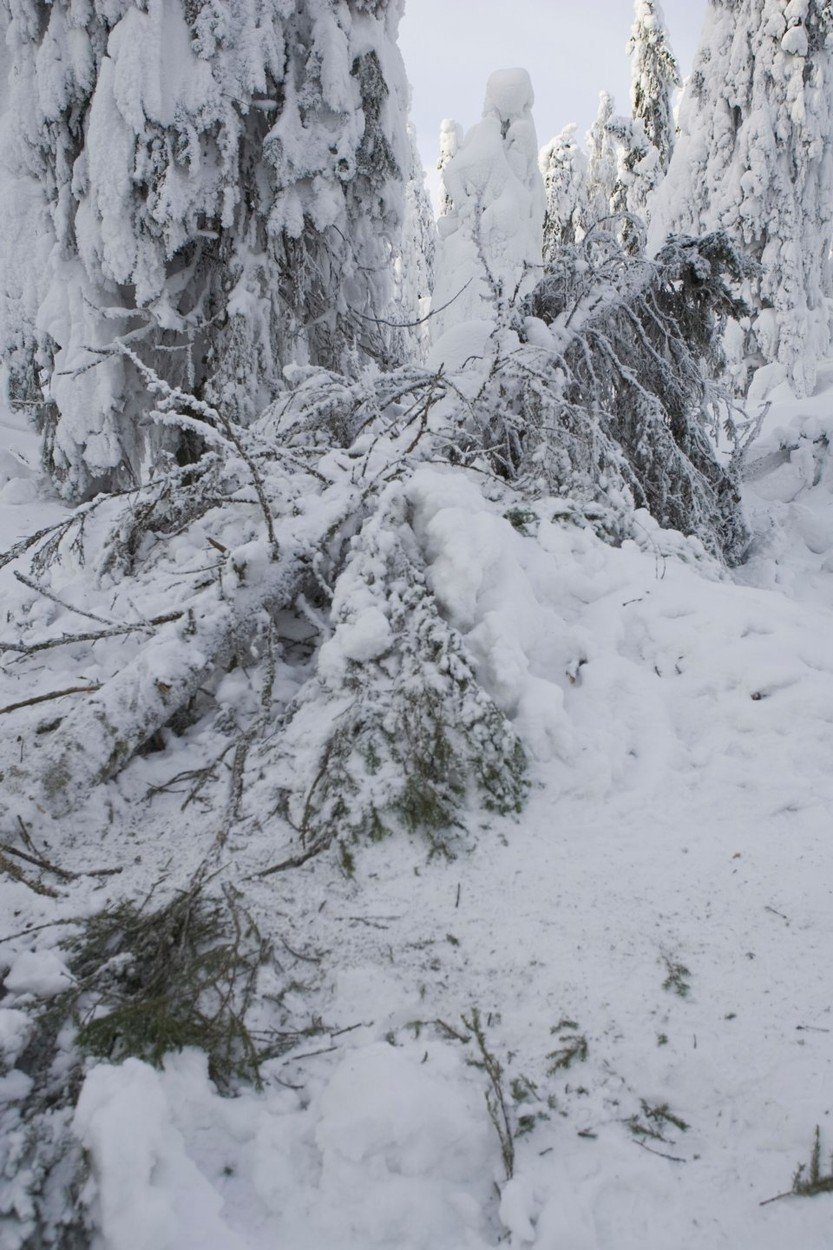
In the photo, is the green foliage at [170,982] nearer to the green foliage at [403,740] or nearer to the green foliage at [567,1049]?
the green foliage at [403,740]

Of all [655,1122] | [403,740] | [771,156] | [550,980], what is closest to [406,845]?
[403,740]

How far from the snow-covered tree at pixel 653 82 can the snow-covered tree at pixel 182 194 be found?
18473 mm

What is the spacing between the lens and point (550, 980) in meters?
1.41

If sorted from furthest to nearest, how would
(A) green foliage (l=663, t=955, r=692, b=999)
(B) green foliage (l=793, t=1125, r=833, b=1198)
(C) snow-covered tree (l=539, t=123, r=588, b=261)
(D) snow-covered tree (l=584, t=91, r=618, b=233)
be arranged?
(D) snow-covered tree (l=584, t=91, r=618, b=233) < (C) snow-covered tree (l=539, t=123, r=588, b=261) < (A) green foliage (l=663, t=955, r=692, b=999) < (B) green foliage (l=793, t=1125, r=833, b=1198)

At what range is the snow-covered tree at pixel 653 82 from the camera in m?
19.0

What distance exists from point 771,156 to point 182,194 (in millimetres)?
14120

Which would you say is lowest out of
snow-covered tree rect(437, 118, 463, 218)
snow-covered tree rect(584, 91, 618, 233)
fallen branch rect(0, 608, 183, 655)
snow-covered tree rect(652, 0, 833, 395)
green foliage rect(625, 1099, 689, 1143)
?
green foliage rect(625, 1099, 689, 1143)

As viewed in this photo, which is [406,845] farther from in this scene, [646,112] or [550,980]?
[646,112]

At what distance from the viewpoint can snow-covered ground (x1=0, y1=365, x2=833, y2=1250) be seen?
3.23 ft

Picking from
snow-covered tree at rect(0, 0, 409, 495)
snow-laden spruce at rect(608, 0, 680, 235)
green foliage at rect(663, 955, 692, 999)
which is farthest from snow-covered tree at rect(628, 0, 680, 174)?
green foliage at rect(663, 955, 692, 999)

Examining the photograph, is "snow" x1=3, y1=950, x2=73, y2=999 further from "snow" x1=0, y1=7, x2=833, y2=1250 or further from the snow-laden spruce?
the snow-laden spruce

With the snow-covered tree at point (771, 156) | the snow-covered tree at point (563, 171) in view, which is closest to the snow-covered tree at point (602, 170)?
the snow-covered tree at point (563, 171)

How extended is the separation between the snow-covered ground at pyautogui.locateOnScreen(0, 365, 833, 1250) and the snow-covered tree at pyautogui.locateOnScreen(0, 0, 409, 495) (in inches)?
124

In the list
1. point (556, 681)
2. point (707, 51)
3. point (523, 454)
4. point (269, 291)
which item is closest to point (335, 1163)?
point (556, 681)
